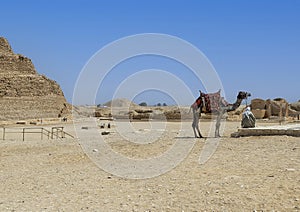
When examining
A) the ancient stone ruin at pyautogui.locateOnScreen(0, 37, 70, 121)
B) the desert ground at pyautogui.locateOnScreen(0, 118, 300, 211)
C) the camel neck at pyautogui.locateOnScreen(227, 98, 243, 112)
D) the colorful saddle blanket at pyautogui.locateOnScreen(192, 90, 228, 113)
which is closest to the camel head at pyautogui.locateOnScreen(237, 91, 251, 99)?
the camel neck at pyautogui.locateOnScreen(227, 98, 243, 112)

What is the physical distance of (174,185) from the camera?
6.93m

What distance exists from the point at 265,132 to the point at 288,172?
649cm

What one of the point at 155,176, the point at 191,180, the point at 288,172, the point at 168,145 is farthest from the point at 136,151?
the point at 288,172

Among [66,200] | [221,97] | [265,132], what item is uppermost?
[221,97]

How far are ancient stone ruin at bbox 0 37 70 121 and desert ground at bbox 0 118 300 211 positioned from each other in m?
47.0

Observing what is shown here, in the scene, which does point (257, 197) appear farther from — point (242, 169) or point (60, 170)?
point (60, 170)

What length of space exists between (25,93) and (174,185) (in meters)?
61.9

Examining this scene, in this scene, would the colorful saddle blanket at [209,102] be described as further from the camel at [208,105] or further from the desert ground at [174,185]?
the desert ground at [174,185]

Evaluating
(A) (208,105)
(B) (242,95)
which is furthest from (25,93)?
(A) (208,105)

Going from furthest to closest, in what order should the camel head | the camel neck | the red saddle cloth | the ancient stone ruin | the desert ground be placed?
the ancient stone ruin → the camel head → the camel neck → the red saddle cloth → the desert ground

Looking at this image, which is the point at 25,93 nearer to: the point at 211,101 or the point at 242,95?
the point at 242,95

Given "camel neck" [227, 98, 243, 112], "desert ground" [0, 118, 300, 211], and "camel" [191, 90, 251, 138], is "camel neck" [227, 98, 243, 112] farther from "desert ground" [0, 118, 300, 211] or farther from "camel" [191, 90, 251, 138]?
"desert ground" [0, 118, 300, 211]

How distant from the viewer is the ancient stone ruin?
58406 mm

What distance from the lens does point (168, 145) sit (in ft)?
41.1
